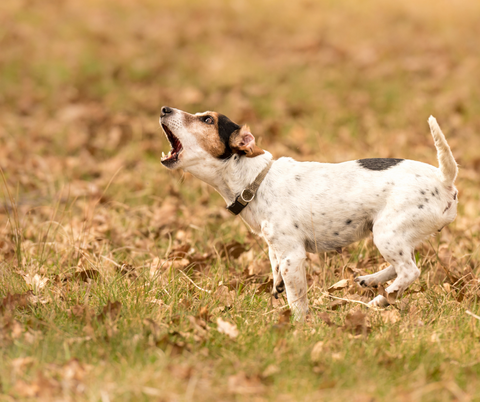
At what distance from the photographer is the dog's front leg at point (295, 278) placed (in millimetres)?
3723

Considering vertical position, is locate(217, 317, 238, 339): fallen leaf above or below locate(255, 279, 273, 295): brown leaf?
above

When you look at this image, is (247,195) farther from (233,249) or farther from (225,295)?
(233,249)

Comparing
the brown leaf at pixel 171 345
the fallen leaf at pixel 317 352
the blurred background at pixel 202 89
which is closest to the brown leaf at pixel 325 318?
the fallen leaf at pixel 317 352

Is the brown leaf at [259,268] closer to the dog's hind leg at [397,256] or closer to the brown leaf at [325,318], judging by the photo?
the brown leaf at [325,318]

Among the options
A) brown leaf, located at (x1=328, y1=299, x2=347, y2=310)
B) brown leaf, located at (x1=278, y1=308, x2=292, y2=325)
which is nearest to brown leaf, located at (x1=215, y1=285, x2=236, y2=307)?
brown leaf, located at (x1=278, y1=308, x2=292, y2=325)

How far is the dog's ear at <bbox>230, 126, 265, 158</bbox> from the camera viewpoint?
12.8 feet

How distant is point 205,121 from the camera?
157 inches

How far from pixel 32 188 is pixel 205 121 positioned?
3.82 meters

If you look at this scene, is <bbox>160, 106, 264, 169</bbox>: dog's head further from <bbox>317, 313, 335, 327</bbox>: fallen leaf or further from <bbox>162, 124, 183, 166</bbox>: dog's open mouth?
<bbox>317, 313, 335, 327</bbox>: fallen leaf

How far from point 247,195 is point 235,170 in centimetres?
22

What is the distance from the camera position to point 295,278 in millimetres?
3717

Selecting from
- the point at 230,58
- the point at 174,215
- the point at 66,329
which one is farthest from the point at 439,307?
the point at 230,58

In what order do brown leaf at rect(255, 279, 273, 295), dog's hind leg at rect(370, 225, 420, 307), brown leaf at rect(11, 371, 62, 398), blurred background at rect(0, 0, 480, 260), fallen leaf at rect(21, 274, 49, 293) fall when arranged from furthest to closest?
blurred background at rect(0, 0, 480, 260)
brown leaf at rect(255, 279, 273, 295)
fallen leaf at rect(21, 274, 49, 293)
dog's hind leg at rect(370, 225, 420, 307)
brown leaf at rect(11, 371, 62, 398)

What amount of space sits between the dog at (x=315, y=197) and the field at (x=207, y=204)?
0.32m
